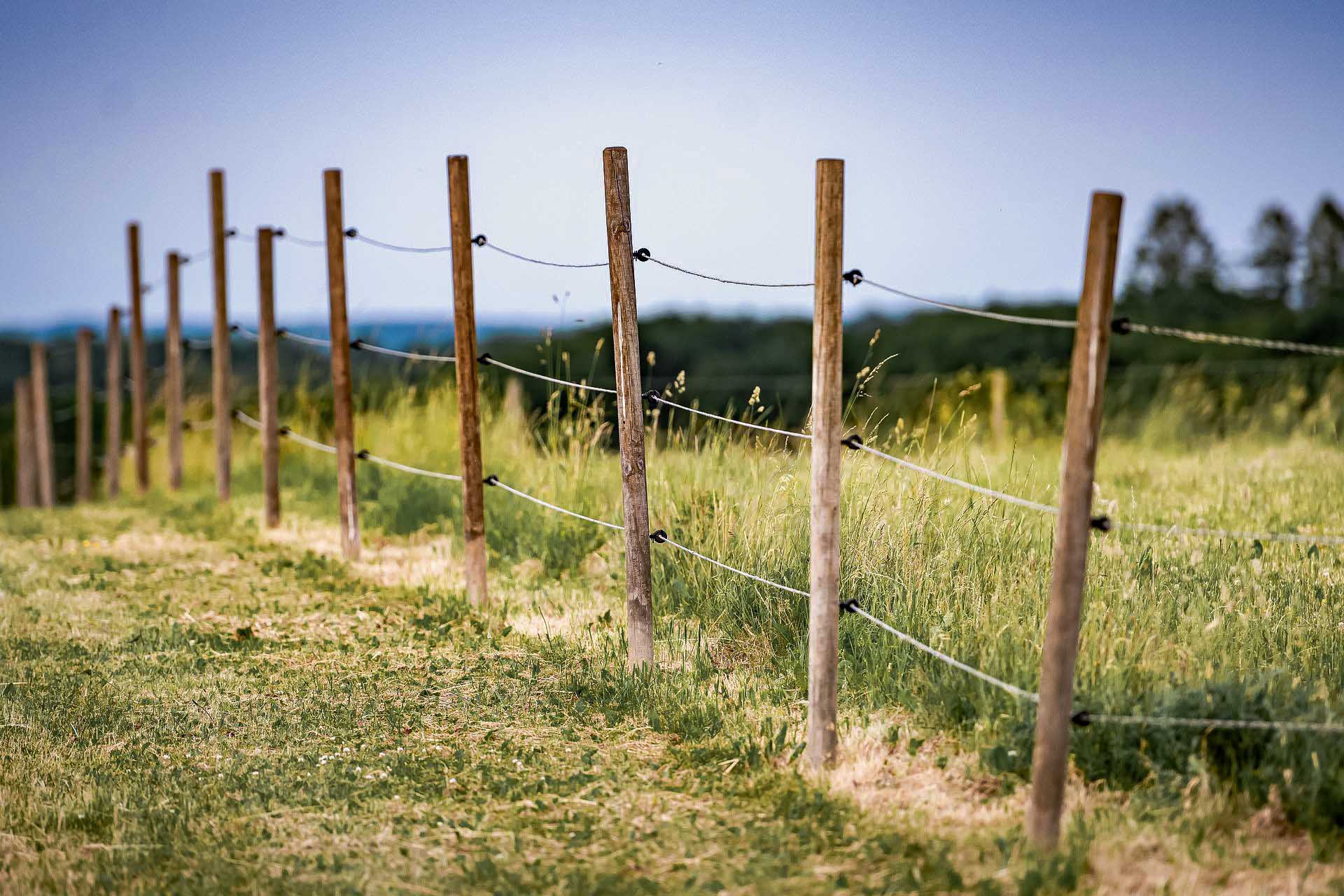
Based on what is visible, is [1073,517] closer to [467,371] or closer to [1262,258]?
[467,371]

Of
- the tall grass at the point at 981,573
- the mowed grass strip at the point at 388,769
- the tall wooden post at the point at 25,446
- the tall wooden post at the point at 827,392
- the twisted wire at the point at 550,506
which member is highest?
the tall wooden post at the point at 827,392

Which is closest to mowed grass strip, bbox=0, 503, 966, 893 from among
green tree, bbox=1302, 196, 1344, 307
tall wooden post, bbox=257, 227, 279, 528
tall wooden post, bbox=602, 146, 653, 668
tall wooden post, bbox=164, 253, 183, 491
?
tall wooden post, bbox=602, 146, 653, 668

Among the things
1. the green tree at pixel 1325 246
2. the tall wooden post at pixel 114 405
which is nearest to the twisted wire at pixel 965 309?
the tall wooden post at pixel 114 405

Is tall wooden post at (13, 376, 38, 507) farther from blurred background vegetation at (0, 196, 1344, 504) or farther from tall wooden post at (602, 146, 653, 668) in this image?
tall wooden post at (602, 146, 653, 668)

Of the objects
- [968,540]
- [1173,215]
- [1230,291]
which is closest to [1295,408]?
[968,540]

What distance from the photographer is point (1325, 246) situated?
29.1 meters

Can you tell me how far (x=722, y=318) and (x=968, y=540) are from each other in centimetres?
2964

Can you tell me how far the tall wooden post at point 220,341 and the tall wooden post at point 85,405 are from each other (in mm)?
5825

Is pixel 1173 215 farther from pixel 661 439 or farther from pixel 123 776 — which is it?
pixel 123 776

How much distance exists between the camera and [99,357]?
129 ft

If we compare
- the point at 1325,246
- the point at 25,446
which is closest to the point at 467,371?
the point at 25,446

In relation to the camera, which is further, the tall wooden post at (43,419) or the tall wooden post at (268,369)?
the tall wooden post at (43,419)

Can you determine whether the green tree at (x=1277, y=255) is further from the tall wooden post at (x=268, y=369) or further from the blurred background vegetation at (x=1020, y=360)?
the tall wooden post at (x=268, y=369)

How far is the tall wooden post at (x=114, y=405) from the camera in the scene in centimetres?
1284
